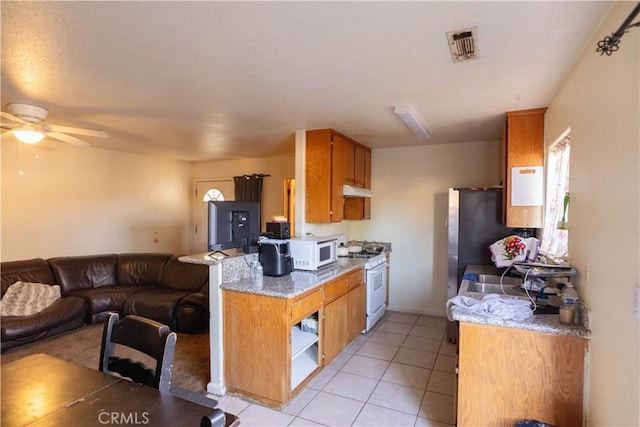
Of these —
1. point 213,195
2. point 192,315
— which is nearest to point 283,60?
point 192,315

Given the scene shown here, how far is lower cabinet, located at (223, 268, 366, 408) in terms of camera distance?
7.88ft

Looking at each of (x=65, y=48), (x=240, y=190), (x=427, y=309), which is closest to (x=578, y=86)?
(x=65, y=48)

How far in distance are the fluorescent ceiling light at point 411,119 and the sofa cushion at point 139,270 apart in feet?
12.4

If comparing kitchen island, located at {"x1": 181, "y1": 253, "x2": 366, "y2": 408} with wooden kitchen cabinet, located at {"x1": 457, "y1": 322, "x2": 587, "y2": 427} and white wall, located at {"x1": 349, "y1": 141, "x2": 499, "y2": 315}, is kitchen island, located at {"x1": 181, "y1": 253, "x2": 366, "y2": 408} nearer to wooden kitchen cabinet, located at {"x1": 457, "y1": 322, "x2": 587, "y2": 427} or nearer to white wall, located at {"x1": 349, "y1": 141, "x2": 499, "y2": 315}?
wooden kitchen cabinet, located at {"x1": 457, "y1": 322, "x2": 587, "y2": 427}

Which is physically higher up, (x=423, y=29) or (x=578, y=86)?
(x=423, y=29)

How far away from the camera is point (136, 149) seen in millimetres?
4949

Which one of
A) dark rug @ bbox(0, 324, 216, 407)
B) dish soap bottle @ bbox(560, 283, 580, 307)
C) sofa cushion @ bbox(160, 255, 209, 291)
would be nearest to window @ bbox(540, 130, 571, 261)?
dish soap bottle @ bbox(560, 283, 580, 307)

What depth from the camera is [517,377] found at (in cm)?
184

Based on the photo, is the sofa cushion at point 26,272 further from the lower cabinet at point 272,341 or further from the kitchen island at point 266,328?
the lower cabinet at point 272,341

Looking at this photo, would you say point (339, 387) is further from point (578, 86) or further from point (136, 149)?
point (136, 149)

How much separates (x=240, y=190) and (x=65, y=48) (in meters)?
3.98

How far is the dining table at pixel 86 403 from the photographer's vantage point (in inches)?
44.1

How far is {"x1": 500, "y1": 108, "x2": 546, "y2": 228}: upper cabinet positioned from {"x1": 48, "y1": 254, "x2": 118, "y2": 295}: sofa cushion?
16.2 feet

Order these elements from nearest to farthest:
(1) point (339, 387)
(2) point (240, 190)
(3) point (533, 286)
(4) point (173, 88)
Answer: (3) point (533, 286)
(4) point (173, 88)
(1) point (339, 387)
(2) point (240, 190)
